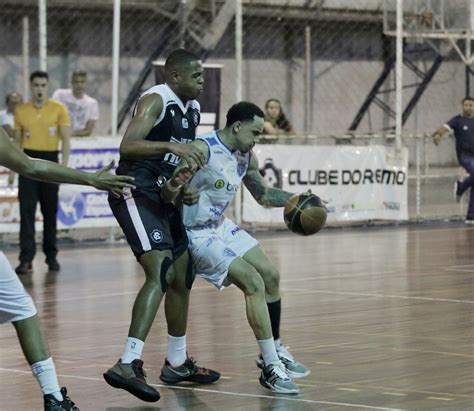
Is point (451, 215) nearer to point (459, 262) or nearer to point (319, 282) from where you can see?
point (459, 262)

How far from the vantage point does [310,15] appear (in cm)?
3047

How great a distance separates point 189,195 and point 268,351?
3.59ft

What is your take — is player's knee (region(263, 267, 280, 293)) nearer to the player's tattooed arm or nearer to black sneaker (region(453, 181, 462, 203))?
the player's tattooed arm

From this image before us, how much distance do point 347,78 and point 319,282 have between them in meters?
17.6

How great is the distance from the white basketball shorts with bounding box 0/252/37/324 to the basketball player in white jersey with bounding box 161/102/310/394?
1.58 meters

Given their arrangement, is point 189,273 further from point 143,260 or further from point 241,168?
point 241,168

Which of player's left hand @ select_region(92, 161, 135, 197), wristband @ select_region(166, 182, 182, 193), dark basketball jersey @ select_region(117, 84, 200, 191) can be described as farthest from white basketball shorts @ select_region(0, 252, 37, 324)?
dark basketball jersey @ select_region(117, 84, 200, 191)

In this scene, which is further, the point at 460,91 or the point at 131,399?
the point at 460,91

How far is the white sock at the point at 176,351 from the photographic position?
8.94 meters

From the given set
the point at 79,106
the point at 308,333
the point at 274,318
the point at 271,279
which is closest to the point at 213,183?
the point at 271,279

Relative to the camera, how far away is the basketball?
9.29 m

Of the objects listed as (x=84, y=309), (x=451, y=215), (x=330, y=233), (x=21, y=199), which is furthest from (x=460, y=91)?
(x=84, y=309)

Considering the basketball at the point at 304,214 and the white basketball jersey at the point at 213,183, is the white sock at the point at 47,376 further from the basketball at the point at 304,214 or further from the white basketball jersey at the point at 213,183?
the basketball at the point at 304,214

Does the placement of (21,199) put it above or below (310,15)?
below
